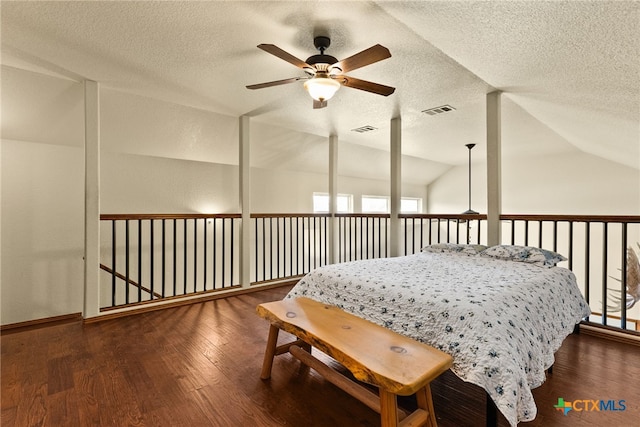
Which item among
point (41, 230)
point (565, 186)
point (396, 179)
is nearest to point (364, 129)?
point (396, 179)

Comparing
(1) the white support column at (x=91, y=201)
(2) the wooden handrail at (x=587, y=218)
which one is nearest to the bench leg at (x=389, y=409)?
(2) the wooden handrail at (x=587, y=218)

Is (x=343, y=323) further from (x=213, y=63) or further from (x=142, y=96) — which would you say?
(x=142, y=96)

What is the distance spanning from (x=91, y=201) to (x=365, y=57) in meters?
2.82

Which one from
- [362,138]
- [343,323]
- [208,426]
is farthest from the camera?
[362,138]

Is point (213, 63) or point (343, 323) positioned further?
point (213, 63)

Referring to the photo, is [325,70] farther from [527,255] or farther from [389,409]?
[527,255]

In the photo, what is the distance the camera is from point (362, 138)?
519 cm

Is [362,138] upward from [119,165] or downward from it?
upward

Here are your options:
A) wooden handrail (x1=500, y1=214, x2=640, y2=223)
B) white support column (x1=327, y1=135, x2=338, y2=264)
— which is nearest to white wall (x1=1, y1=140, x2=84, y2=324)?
white support column (x1=327, y1=135, x2=338, y2=264)

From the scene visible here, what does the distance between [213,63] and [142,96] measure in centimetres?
133

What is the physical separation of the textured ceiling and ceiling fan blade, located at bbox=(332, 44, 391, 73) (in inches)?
10.3

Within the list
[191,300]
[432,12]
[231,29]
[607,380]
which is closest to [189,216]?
[191,300]

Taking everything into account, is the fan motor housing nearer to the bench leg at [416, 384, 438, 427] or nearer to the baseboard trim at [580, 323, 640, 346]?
the bench leg at [416, 384, 438, 427]

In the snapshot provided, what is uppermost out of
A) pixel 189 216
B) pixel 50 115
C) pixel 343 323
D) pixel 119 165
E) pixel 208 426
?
pixel 50 115
